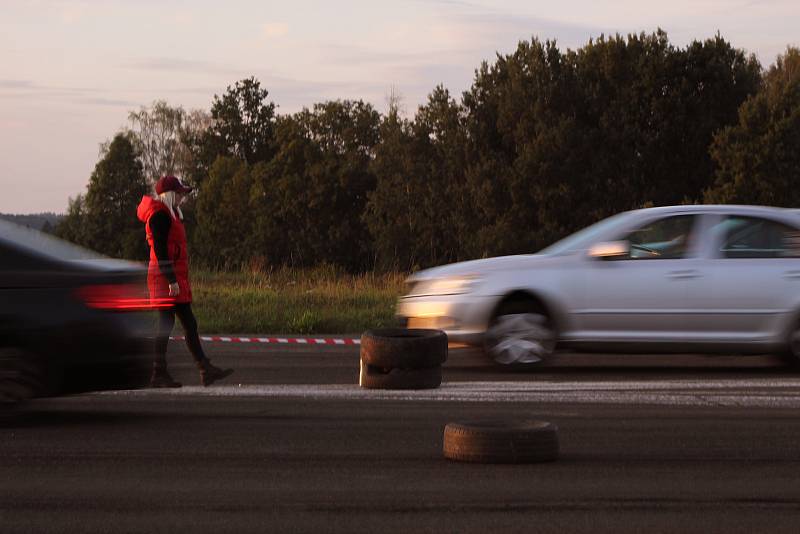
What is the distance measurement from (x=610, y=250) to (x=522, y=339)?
119cm

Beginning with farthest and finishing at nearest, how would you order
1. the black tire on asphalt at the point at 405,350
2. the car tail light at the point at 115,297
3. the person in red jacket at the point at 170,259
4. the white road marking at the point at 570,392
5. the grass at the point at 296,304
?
the grass at the point at 296,304
the person in red jacket at the point at 170,259
the black tire on asphalt at the point at 405,350
the white road marking at the point at 570,392
the car tail light at the point at 115,297

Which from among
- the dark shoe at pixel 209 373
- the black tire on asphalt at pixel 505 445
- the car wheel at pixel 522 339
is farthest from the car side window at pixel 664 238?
the black tire on asphalt at pixel 505 445

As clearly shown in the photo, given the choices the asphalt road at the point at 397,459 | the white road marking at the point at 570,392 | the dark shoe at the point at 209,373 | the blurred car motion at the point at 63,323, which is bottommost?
the white road marking at the point at 570,392

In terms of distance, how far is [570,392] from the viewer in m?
11.6

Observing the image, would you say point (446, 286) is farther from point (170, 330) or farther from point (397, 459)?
point (397, 459)

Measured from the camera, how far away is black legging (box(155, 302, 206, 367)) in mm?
11344

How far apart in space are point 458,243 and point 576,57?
11810mm

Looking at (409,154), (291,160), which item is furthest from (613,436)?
(291,160)

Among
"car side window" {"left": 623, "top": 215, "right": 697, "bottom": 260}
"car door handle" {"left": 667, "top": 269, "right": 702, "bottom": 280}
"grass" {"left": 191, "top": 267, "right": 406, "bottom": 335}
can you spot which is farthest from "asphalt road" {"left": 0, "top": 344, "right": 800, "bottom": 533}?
"grass" {"left": 191, "top": 267, "right": 406, "bottom": 335}

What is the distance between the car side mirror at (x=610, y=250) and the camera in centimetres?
1334

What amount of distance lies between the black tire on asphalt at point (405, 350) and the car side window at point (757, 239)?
343 centimetres

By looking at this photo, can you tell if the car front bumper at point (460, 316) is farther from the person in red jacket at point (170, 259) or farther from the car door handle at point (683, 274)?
the person in red jacket at point (170, 259)

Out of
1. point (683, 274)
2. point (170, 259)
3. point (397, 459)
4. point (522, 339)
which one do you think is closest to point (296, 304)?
point (522, 339)

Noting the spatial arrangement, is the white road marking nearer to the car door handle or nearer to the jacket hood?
the car door handle
